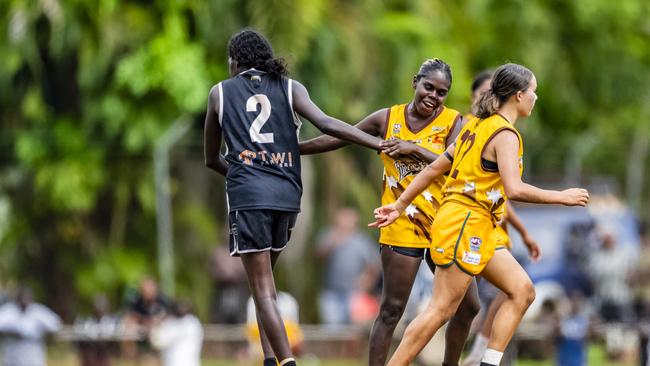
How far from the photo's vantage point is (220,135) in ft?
35.2

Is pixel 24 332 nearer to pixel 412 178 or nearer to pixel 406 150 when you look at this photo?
pixel 412 178

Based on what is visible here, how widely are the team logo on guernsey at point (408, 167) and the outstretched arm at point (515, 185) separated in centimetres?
84

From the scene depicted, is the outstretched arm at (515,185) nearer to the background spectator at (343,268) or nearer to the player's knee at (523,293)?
the player's knee at (523,293)

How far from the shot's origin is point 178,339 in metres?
21.0

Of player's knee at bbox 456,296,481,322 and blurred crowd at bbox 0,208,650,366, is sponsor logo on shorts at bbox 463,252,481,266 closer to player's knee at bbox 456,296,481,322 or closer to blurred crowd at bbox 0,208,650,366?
player's knee at bbox 456,296,481,322

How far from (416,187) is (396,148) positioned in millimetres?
361

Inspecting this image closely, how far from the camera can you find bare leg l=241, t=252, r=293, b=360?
10336 millimetres

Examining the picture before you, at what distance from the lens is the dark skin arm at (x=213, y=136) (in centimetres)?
1055

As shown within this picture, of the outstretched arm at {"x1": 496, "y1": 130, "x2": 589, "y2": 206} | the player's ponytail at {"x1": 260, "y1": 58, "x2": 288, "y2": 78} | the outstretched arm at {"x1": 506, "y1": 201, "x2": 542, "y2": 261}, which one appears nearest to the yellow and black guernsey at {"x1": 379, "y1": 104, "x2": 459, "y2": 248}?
the outstretched arm at {"x1": 496, "y1": 130, "x2": 589, "y2": 206}

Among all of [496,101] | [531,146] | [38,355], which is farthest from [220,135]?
[531,146]

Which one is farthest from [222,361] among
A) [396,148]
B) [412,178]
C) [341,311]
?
[396,148]

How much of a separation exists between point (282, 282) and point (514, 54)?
21.5 ft

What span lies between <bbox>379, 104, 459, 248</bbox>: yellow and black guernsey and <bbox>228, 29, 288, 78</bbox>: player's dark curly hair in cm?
94

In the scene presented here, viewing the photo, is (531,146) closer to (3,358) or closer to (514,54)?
(514,54)
